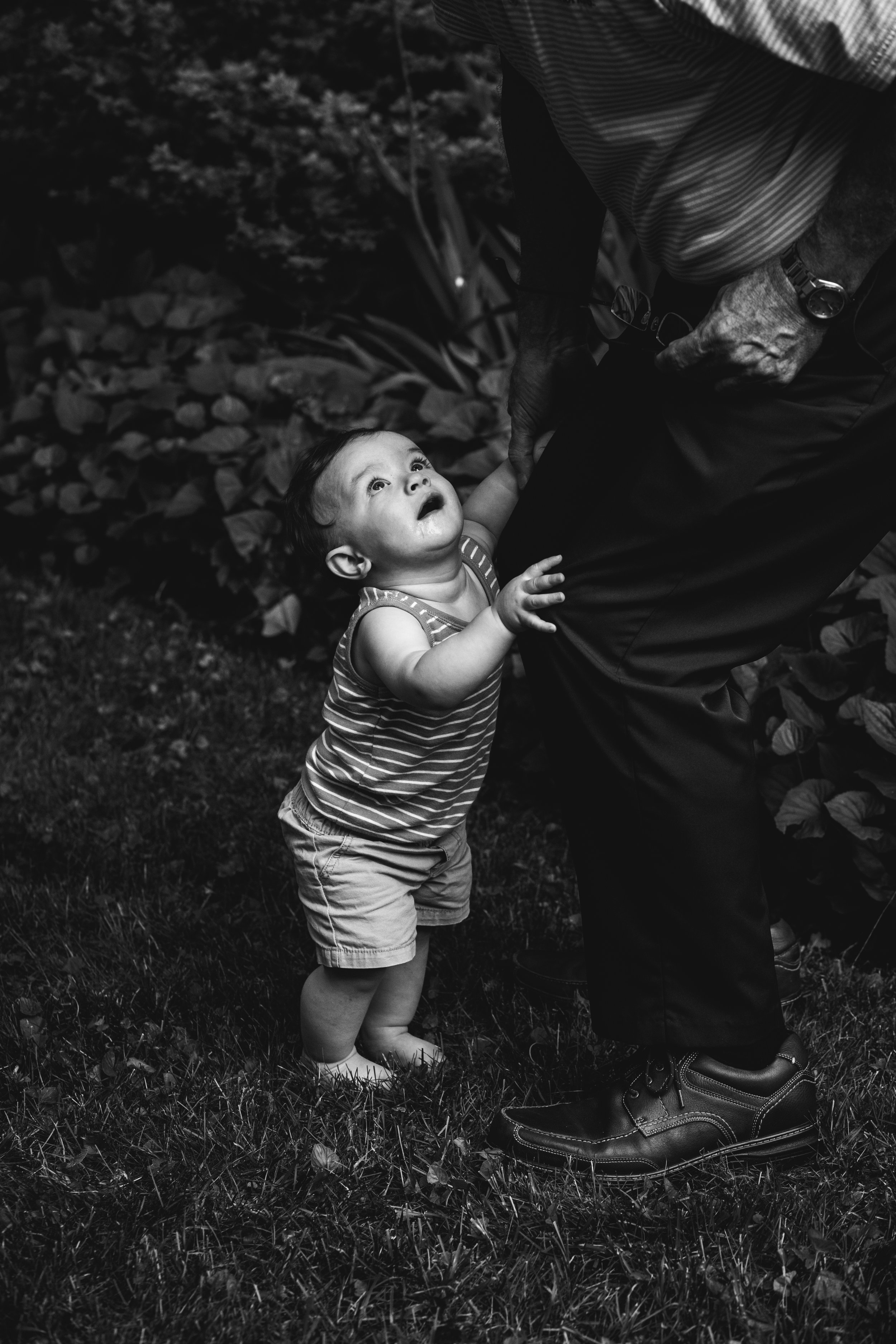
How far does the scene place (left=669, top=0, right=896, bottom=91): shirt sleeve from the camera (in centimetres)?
143

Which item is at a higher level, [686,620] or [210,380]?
[686,620]

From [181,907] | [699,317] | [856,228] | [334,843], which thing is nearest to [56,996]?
[181,907]

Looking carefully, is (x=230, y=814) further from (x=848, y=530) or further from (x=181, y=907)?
(x=848, y=530)

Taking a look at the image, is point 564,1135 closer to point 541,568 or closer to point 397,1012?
point 397,1012

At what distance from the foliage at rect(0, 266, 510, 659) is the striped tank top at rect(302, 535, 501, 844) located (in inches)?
73.2

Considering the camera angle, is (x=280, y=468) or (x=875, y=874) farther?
(x=280, y=468)

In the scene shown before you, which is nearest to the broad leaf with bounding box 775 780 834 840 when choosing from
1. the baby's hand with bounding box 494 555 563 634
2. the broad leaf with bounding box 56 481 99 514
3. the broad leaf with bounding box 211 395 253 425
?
the baby's hand with bounding box 494 555 563 634

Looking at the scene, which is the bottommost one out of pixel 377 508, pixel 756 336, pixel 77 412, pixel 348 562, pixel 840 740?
pixel 77 412

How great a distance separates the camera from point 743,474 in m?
1.73

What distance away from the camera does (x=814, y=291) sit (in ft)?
5.34

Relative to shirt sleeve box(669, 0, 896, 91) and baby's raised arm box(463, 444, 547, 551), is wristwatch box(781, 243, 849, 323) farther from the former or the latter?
baby's raised arm box(463, 444, 547, 551)

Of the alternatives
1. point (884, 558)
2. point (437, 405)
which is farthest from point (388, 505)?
point (437, 405)

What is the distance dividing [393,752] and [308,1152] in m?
0.64

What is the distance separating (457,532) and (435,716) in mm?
301
